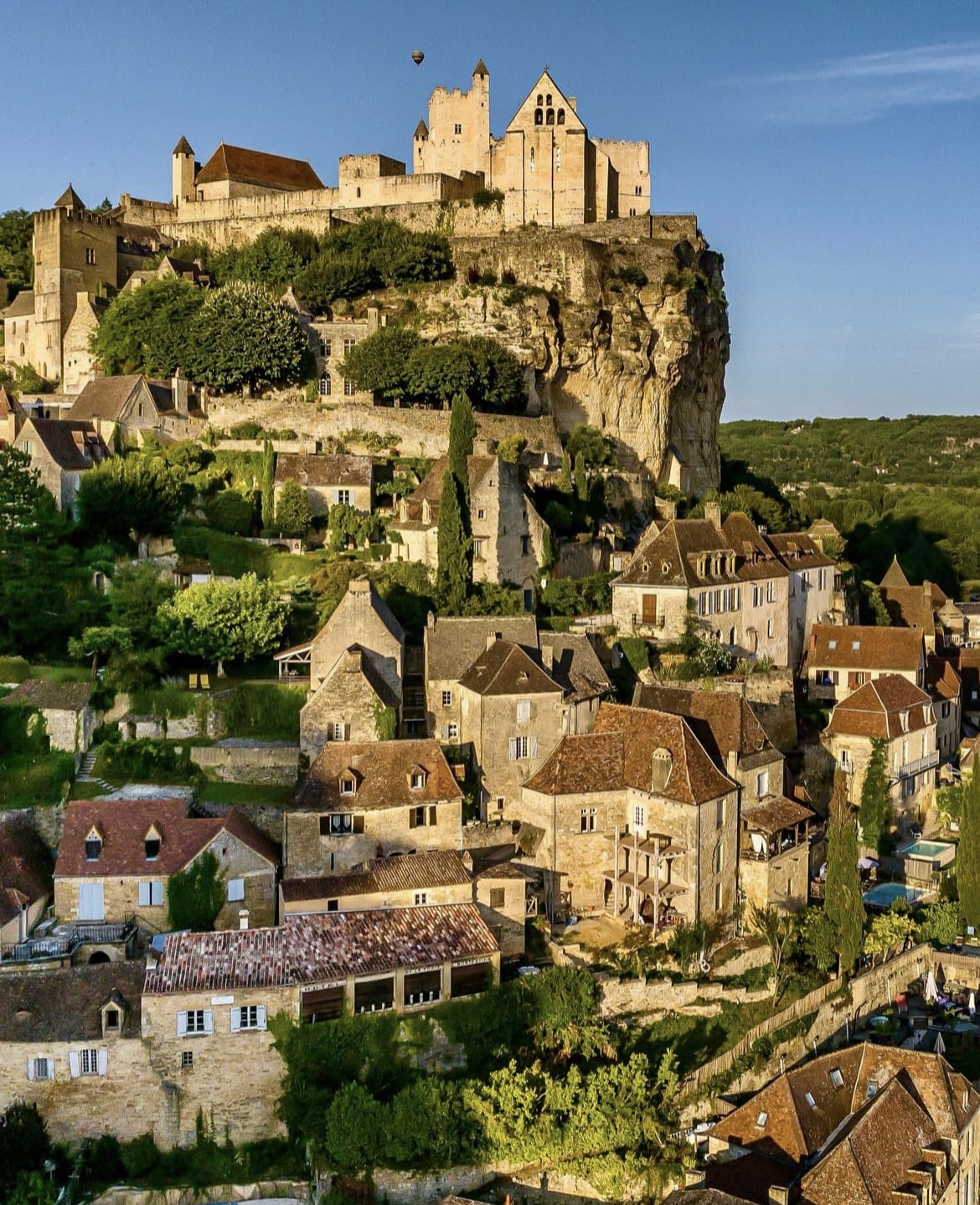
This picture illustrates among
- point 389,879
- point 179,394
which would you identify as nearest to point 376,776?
point 389,879

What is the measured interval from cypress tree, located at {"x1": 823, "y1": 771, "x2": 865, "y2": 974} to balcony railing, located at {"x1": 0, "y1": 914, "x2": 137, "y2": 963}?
18.6m

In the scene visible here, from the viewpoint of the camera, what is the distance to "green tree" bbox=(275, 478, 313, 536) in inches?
2005

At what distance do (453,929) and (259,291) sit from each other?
39853mm

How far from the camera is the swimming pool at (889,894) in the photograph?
3997cm

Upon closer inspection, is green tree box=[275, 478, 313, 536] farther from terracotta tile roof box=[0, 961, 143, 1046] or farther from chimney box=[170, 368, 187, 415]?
terracotta tile roof box=[0, 961, 143, 1046]

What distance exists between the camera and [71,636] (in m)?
42.6

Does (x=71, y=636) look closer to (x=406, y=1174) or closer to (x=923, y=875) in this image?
(x=406, y=1174)

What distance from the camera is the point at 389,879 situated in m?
33.0

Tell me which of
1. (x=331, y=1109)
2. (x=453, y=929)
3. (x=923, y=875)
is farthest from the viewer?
(x=923, y=875)

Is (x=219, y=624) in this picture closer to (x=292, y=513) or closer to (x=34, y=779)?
(x=34, y=779)

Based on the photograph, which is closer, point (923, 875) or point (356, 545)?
point (923, 875)

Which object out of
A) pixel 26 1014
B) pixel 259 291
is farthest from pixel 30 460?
pixel 26 1014

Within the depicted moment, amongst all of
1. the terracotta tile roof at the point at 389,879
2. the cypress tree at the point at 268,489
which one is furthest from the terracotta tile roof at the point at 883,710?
the cypress tree at the point at 268,489

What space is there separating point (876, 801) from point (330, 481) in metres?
24.5
